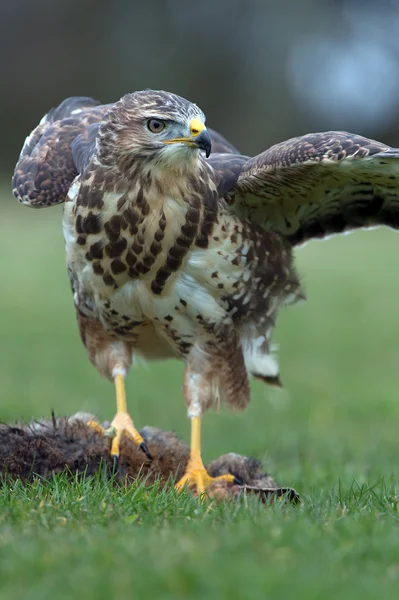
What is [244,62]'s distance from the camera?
51031 mm

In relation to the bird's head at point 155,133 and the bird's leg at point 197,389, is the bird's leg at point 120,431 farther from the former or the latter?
the bird's head at point 155,133

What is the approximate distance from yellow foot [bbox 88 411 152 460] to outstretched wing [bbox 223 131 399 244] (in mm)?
1355

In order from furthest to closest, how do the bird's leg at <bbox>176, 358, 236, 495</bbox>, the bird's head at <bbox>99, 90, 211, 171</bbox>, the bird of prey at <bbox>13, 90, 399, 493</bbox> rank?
1. the bird's leg at <bbox>176, 358, 236, 495</bbox>
2. the bird of prey at <bbox>13, 90, 399, 493</bbox>
3. the bird's head at <bbox>99, 90, 211, 171</bbox>

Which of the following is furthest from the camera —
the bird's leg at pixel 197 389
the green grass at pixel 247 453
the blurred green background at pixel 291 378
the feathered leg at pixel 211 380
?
the blurred green background at pixel 291 378

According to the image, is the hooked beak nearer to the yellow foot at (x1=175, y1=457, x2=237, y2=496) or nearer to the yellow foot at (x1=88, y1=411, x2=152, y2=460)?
the yellow foot at (x1=88, y1=411, x2=152, y2=460)

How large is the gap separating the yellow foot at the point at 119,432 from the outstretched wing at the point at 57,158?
1.47m

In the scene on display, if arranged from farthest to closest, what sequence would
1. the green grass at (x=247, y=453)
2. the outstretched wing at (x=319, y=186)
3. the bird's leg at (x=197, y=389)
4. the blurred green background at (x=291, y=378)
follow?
1. the blurred green background at (x=291, y=378)
2. the bird's leg at (x=197, y=389)
3. the outstretched wing at (x=319, y=186)
4. the green grass at (x=247, y=453)

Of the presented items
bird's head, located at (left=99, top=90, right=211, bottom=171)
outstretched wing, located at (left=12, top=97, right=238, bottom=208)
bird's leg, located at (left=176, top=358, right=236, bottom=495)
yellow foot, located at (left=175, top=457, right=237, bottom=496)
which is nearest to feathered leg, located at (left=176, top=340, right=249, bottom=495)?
bird's leg, located at (left=176, top=358, right=236, bottom=495)

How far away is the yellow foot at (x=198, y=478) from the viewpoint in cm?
573

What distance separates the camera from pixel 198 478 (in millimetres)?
5863

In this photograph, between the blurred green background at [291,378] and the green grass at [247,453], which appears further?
the blurred green background at [291,378]

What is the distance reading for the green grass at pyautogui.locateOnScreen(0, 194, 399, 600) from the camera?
332cm

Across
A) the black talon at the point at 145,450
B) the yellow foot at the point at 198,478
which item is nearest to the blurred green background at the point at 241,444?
the yellow foot at the point at 198,478

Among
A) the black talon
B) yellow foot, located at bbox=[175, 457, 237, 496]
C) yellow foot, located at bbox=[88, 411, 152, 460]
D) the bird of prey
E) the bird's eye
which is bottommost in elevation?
yellow foot, located at bbox=[175, 457, 237, 496]
